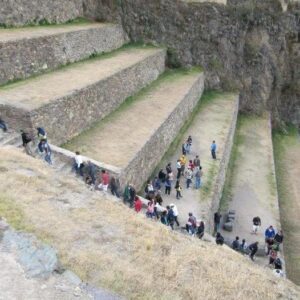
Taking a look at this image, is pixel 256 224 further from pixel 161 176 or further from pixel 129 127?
pixel 129 127

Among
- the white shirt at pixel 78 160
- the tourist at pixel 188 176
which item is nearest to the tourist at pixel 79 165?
the white shirt at pixel 78 160

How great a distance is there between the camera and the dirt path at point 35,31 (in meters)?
19.9

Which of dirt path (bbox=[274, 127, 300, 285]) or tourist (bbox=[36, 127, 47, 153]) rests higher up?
tourist (bbox=[36, 127, 47, 153])

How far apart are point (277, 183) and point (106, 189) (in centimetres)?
1144

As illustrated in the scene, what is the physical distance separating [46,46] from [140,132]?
575cm

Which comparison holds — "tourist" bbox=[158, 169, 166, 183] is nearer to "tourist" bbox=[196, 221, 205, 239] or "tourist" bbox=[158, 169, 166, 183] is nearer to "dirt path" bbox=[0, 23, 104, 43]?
"tourist" bbox=[196, 221, 205, 239]

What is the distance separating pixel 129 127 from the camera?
773 inches

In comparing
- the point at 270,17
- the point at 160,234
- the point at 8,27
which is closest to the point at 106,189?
the point at 160,234

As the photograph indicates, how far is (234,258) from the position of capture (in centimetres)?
1194

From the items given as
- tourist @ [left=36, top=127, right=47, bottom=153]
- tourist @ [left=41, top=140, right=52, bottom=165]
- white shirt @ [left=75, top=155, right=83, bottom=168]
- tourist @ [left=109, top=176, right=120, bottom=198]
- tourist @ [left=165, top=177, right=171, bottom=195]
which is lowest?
tourist @ [left=165, top=177, right=171, bottom=195]

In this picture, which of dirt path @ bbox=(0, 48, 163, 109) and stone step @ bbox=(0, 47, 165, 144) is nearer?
stone step @ bbox=(0, 47, 165, 144)

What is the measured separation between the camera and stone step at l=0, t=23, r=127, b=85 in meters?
18.9

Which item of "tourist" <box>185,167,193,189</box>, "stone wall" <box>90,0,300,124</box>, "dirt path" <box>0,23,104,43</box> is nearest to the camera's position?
"tourist" <box>185,167,193,189</box>

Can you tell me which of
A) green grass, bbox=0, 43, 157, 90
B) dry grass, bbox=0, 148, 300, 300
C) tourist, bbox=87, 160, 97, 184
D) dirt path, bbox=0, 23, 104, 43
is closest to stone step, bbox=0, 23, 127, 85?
dirt path, bbox=0, 23, 104, 43
